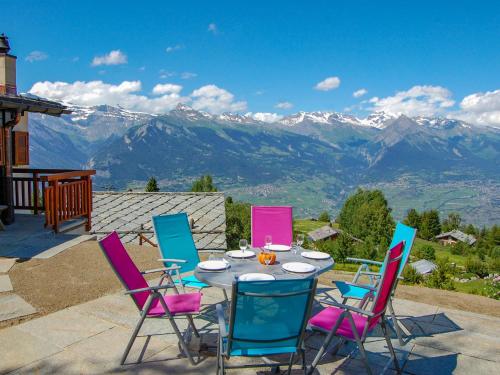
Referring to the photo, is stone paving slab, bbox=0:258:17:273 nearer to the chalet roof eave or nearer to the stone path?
the stone path

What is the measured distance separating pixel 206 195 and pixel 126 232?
463 cm

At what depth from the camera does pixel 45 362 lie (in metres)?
3.29

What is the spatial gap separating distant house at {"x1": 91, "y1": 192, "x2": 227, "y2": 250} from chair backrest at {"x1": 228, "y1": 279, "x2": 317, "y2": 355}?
7.19 meters

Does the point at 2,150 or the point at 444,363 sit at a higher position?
the point at 2,150

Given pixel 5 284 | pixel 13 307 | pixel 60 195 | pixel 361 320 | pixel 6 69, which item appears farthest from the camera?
pixel 6 69

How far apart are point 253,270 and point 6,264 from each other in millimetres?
4100

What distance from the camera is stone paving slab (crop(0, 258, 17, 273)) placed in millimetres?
5680

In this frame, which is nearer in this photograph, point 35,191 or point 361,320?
point 361,320

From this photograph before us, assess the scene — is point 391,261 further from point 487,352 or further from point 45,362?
point 45,362

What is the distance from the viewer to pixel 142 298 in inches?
140

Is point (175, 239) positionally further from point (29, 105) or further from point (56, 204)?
point (29, 105)

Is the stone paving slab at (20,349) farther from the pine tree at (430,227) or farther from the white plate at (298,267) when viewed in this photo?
the pine tree at (430,227)

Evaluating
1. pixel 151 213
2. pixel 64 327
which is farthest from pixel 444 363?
pixel 151 213

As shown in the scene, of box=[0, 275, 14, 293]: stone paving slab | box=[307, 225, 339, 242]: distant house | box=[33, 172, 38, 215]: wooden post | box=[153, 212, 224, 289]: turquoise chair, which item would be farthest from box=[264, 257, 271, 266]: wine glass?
Result: box=[307, 225, 339, 242]: distant house
